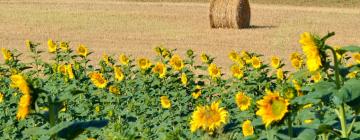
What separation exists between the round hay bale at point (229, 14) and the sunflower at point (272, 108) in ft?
58.7

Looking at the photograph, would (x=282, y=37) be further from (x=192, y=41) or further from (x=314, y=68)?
(x=314, y=68)

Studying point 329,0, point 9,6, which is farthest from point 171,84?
point 329,0

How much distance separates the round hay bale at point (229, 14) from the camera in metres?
21.1

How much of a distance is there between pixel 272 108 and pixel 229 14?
1814cm

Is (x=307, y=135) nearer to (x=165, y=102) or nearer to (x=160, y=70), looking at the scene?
(x=165, y=102)

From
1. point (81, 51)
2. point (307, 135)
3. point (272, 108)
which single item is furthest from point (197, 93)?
point (272, 108)

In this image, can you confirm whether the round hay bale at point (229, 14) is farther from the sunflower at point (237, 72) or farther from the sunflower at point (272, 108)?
the sunflower at point (272, 108)

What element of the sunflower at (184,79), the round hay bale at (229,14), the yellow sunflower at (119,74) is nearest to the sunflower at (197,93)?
the sunflower at (184,79)

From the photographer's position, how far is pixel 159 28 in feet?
68.1

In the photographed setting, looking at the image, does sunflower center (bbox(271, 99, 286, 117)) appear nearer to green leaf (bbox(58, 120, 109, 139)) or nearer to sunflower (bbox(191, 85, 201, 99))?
green leaf (bbox(58, 120, 109, 139))

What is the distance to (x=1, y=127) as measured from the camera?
6.63 meters

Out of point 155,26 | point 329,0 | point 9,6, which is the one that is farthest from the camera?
point 329,0

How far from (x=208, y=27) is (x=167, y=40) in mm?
3335

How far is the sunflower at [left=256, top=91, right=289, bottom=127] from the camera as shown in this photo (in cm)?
305
